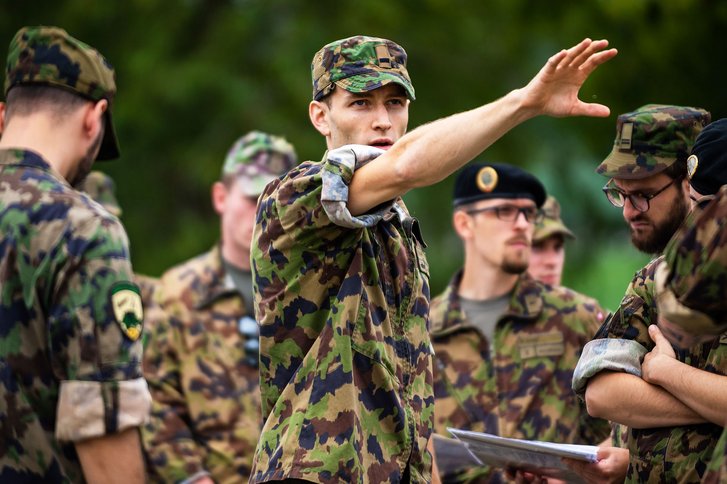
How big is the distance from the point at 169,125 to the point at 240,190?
7.17 meters

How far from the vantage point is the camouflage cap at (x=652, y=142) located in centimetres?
571

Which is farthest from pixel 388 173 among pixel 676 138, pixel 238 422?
pixel 238 422

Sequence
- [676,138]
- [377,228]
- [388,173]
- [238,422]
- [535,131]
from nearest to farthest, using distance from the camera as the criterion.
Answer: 1. [388,173]
2. [377,228]
3. [676,138]
4. [238,422]
5. [535,131]

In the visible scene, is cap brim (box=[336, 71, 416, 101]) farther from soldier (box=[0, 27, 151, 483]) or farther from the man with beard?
the man with beard

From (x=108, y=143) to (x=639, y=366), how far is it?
7.39ft

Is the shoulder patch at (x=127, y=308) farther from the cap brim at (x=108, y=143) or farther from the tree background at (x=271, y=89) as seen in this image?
the tree background at (x=271, y=89)

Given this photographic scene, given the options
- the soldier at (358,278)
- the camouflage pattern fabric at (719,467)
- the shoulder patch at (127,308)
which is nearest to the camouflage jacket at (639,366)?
the soldier at (358,278)

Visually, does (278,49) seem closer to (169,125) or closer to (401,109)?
(169,125)

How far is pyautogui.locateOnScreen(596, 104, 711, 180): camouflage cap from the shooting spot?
5715 mm

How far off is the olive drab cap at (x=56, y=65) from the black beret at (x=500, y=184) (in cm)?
358

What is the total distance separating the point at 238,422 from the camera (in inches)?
329

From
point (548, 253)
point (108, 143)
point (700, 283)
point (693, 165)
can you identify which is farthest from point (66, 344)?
point (548, 253)

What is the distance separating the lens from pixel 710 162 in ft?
16.2

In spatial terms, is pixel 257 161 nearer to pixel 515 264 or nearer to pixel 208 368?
A: pixel 208 368
